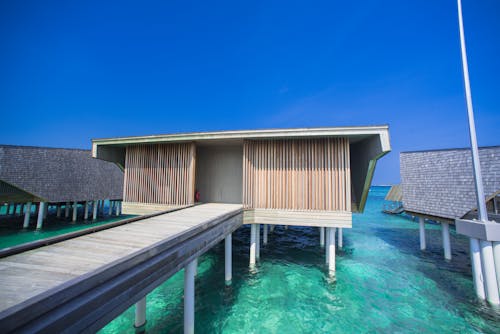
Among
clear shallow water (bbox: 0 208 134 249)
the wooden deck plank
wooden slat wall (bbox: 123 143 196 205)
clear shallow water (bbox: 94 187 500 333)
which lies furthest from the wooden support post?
clear shallow water (bbox: 0 208 134 249)

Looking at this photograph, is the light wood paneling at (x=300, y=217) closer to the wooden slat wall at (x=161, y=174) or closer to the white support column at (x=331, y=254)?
the white support column at (x=331, y=254)

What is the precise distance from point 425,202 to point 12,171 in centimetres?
2692

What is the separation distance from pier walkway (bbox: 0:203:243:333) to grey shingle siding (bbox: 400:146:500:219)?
442 inches

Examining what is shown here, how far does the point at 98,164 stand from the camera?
18344 millimetres

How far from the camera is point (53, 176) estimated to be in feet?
50.6

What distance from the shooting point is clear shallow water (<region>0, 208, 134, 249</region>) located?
1279 cm

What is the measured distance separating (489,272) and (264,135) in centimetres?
809

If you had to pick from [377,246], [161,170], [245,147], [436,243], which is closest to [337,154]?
[245,147]

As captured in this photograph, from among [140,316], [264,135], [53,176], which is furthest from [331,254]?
[53,176]

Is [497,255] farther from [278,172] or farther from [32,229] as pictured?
[32,229]

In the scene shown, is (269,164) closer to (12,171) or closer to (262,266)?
(262,266)

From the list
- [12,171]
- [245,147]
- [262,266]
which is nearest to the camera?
[245,147]

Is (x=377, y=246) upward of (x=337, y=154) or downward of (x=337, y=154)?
downward

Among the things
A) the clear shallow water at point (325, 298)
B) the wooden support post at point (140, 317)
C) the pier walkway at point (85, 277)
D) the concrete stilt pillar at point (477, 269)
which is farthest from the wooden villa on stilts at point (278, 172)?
the pier walkway at point (85, 277)
